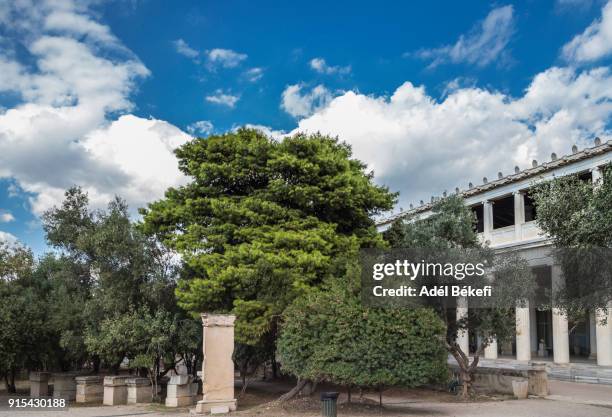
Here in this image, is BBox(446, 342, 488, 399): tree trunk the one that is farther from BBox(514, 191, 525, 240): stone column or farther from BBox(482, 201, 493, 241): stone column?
BBox(482, 201, 493, 241): stone column

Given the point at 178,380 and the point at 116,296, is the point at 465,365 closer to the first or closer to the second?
the point at 178,380

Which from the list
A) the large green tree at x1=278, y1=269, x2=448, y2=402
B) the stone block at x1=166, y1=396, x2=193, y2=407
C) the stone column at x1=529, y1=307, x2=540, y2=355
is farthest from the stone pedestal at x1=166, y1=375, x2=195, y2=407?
the stone column at x1=529, y1=307, x2=540, y2=355

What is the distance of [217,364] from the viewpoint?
20266 millimetres

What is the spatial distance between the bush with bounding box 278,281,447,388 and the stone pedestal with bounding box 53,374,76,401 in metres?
12.4

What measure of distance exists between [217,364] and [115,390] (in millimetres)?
6398

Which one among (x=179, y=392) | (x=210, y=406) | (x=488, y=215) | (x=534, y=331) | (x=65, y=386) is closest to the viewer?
(x=210, y=406)

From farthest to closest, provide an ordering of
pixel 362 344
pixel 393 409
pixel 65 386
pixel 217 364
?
1. pixel 65 386
2. pixel 393 409
3. pixel 217 364
4. pixel 362 344

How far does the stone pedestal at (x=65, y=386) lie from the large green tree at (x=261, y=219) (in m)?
7.57

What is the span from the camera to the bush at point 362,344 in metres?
18.4

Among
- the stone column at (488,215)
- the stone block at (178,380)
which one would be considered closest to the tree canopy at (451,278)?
the stone block at (178,380)

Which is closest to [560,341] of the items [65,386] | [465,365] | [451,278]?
[465,365]

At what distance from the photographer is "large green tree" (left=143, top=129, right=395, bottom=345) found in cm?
2161

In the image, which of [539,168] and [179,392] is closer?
[179,392]

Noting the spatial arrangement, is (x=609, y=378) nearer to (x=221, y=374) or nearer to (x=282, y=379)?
(x=282, y=379)
